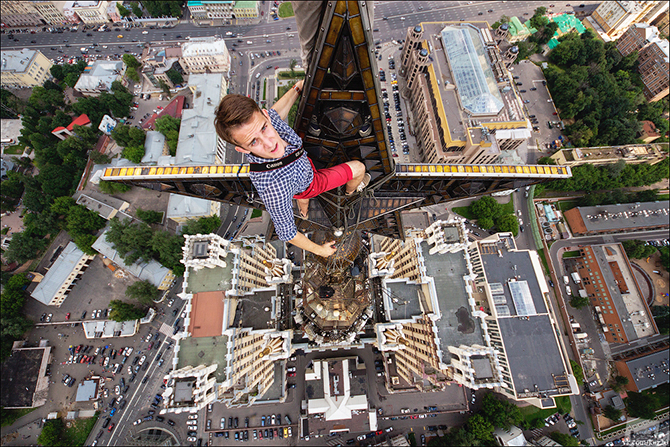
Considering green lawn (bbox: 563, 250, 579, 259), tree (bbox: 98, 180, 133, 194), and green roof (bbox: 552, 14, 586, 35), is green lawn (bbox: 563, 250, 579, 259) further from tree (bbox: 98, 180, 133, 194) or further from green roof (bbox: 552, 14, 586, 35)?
tree (bbox: 98, 180, 133, 194)

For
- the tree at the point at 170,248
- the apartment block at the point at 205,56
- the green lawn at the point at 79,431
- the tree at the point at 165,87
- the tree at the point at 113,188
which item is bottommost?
the green lawn at the point at 79,431

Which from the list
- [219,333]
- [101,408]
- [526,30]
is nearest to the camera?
[219,333]

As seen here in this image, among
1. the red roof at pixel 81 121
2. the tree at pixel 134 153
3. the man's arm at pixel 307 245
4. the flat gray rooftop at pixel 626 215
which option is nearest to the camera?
the man's arm at pixel 307 245

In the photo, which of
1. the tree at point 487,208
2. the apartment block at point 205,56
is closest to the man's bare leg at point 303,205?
the tree at point 487,208

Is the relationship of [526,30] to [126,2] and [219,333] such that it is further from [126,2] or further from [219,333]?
[126,2]

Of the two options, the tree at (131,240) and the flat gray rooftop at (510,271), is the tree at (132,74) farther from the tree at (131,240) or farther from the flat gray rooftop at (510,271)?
the flat gray rooftop at (510,271)

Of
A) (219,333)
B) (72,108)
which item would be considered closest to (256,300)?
(219,333)

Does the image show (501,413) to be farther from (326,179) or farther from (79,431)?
(79,431)
